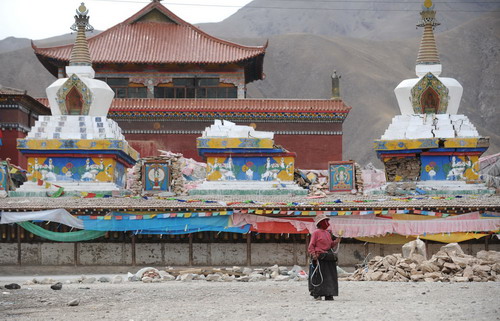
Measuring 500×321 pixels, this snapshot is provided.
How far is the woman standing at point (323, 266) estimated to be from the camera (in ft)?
47.9

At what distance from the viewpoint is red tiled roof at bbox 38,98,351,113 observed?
1419 inches

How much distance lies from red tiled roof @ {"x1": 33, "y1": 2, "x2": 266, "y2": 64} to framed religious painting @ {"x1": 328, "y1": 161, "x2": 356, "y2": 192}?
13.4 metres

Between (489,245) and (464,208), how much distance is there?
1.45 m

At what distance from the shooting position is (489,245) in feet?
76.8

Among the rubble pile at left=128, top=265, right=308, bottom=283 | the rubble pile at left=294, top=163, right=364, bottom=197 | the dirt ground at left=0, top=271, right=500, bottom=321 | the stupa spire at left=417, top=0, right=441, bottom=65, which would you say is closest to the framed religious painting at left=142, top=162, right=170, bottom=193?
the rubble pile at left=294, top=163, right=364, bottom=197

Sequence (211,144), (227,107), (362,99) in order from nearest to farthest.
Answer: (211,144) → (227,107) → (362,99)

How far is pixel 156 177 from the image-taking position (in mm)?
25016

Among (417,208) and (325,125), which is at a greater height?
(325,125)

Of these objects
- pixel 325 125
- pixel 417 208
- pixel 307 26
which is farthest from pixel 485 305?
pixel 307 26

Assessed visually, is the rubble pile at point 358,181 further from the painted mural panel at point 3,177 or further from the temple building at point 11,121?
the temple building at point 11,121

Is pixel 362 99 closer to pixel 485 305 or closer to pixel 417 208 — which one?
pixel 417 208

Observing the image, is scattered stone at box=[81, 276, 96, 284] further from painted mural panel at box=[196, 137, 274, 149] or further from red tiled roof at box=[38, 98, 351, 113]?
red tiled roof at box=[38, 98, 351, 113]

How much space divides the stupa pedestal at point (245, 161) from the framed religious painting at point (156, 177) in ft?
3.10

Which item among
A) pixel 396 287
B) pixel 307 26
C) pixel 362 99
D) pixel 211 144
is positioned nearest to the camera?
pixel 396 287
